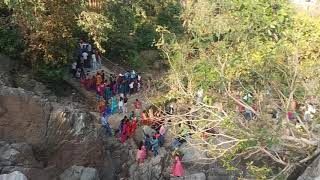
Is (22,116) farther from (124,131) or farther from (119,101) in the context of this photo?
(119,101)

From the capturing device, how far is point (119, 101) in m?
17.9

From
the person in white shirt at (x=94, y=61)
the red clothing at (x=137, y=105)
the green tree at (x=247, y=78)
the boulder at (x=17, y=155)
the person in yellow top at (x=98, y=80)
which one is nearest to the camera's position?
the green tree at (x=247, y=78)

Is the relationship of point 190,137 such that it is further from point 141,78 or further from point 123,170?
point 141,78

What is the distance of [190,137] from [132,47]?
907cm

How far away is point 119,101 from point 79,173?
163 inches

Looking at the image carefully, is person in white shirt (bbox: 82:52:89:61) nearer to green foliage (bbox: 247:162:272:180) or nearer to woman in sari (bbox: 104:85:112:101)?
woman in sari (bbox: 104:85:112:101)

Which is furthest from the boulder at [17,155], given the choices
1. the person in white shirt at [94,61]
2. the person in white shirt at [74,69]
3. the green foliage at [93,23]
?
the person in white shirt at [94,61]

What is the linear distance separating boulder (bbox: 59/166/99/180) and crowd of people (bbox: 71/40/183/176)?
1970 mm

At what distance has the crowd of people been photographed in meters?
16.4

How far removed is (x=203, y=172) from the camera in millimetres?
16156

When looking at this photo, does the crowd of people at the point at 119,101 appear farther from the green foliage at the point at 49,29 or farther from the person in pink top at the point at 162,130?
the green foliage at the point at 49,29

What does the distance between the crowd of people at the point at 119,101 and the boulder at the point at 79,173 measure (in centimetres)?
197

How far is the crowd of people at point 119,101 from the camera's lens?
1636 centimetres

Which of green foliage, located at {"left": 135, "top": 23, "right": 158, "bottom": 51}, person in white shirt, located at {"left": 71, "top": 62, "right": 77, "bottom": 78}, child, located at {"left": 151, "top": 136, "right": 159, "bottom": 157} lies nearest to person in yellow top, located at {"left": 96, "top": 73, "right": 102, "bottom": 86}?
person in white shirt, located at {"left": 71, "top": 62, "right": 77, "bottom": 78}
